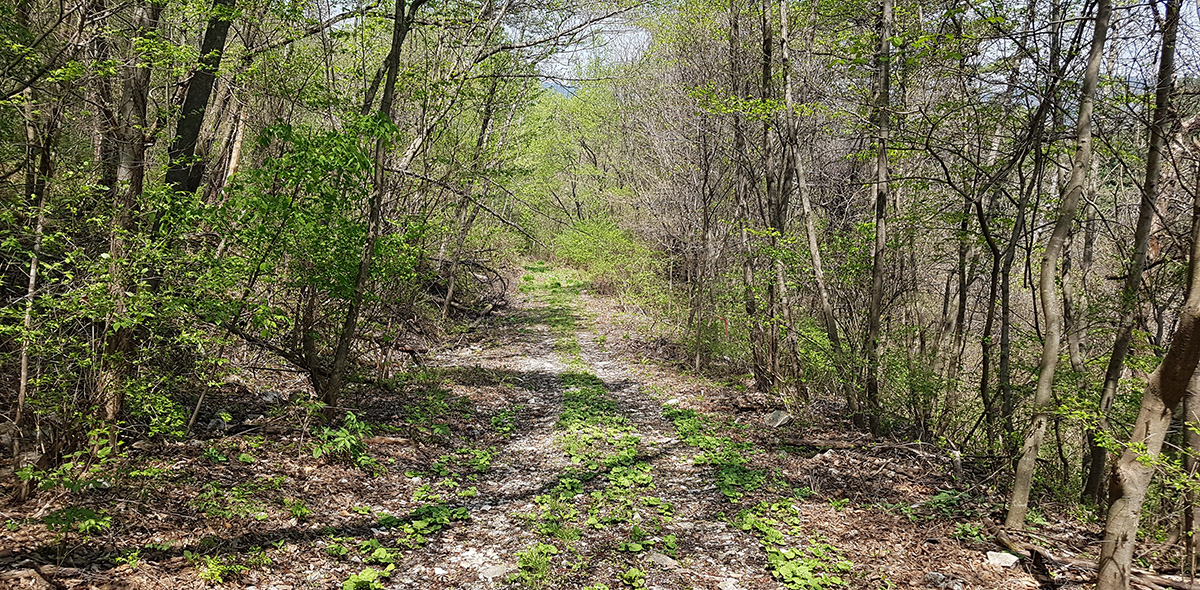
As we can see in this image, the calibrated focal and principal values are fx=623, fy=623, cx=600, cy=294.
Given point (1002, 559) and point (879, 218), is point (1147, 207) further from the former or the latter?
point (1002, 559)

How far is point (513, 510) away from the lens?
4773 mm

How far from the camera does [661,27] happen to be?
981 centimetres

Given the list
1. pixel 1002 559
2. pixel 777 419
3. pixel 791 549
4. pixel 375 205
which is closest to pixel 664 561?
pixel 791 549

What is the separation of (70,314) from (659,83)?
10.3 m

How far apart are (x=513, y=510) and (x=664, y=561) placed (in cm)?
132

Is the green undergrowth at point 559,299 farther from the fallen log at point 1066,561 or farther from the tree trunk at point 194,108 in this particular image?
the fallen log at point 1066,561

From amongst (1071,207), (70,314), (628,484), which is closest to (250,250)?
(70,314)

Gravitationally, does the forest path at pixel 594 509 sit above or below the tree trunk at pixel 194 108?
below

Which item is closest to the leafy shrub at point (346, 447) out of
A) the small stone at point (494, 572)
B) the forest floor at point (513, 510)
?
the forest floor at point (513, 510)

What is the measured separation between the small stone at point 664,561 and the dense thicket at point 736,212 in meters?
2.27

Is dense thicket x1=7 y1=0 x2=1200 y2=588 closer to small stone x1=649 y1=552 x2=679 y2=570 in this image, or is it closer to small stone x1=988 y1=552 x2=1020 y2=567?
small stone x1=988 y1=552 x2=1020 y2=567

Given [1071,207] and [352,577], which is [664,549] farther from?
[1071,207]

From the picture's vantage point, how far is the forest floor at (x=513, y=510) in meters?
3.48

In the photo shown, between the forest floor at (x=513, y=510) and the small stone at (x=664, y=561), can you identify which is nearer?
the forest floor at (x=513, y=510)
